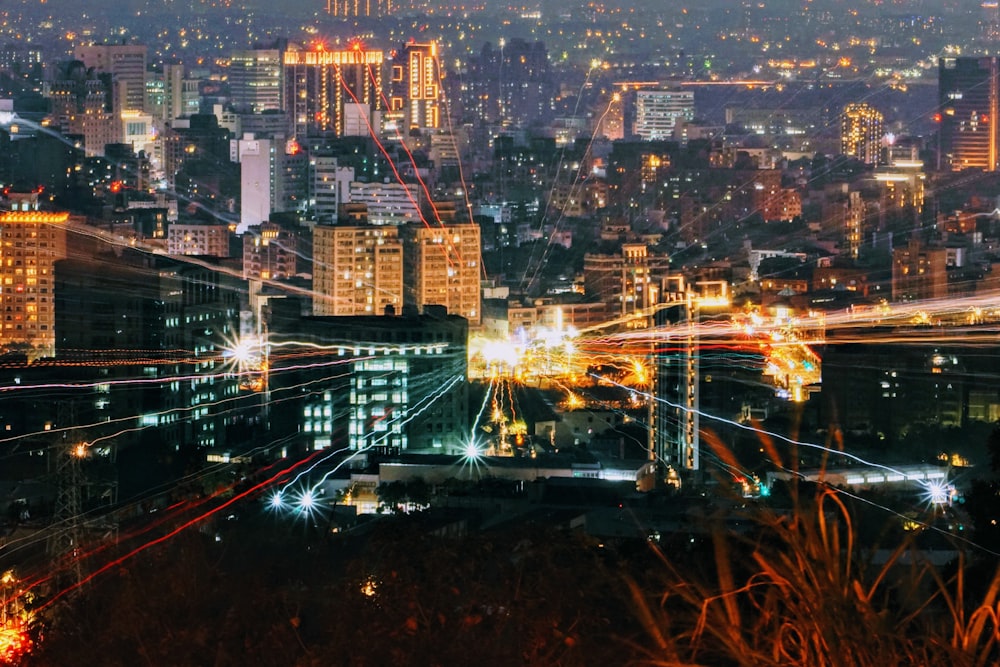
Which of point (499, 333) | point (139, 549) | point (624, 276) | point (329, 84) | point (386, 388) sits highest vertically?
point (329, 84)

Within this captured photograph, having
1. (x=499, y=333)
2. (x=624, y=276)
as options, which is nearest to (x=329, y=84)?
(x=624, y=276)

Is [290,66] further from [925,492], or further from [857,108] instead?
[925,492]

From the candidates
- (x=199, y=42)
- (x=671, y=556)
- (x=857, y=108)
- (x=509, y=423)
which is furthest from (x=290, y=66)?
(x=671, y=556)

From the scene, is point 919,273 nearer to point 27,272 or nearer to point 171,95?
point 27,272

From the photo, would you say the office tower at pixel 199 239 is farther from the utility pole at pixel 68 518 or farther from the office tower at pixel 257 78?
the utility pole at pixel 68 518

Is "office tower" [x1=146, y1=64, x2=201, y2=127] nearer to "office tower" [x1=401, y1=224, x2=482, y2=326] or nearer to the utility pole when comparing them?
"office tower" [x1=401, y1=224, x2=482, y2=326]

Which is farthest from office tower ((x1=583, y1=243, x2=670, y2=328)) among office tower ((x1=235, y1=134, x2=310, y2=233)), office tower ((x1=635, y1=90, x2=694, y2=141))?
office tower ((x1=635, y1=90, x2=694, y2=141))
